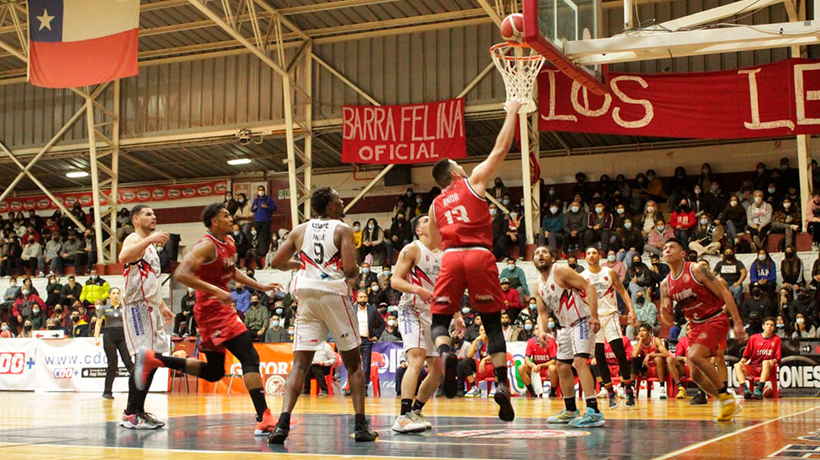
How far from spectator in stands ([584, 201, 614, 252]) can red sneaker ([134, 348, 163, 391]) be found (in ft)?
53.2

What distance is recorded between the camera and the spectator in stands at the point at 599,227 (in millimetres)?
23047

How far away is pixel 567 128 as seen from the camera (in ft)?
69.9

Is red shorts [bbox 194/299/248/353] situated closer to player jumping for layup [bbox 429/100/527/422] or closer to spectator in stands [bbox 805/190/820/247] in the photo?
player jumping for layup [bbox 429/100/527/422]

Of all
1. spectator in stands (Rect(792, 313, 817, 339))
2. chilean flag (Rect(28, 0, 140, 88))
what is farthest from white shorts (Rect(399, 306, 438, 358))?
chilean flag (Rect(28, 0, 140, 88))

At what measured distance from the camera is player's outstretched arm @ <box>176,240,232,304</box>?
7.95m

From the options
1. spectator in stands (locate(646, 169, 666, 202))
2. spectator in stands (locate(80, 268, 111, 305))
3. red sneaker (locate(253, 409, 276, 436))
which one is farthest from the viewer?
spectator in stands (locate(646, 169, 666, 202))

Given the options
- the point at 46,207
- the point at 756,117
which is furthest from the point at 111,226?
the point at 756,117

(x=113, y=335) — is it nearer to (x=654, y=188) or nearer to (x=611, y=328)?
(x=611, y=328)

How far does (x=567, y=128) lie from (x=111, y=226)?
52.0ft

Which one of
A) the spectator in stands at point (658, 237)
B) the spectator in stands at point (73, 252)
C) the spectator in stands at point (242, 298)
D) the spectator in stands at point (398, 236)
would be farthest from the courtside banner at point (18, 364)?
the spectator in stands at point (658, 237)

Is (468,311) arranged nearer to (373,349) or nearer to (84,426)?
(373,349)

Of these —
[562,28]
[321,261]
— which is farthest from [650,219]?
[321,261]

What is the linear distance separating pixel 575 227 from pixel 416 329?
15.7m

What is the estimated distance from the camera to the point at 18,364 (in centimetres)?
2155
